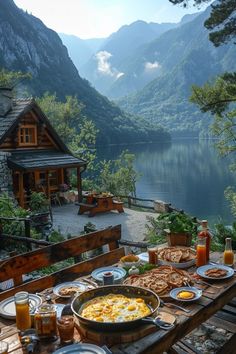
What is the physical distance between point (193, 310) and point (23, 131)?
17624 mm

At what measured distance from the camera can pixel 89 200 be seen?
60.3 feet

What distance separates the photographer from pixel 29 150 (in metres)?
19.8

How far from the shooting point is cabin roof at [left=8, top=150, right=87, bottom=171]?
17.8m

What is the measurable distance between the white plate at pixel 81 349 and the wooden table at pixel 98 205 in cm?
1501

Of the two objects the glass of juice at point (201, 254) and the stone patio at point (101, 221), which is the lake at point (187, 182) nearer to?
the stone patio at point (101, 221)

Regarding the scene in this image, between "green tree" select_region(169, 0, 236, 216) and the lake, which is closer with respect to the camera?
"green tree" select_region(169, 0, 236, 216)

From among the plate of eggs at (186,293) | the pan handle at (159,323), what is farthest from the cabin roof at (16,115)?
the pan handle at (159,323)

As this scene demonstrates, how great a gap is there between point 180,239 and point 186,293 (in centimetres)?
150

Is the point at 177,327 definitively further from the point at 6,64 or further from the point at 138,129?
the point at 138,129

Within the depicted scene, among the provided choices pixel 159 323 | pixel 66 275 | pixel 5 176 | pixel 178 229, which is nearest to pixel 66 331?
pixel 159 323

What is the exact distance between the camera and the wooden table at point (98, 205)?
697 inches

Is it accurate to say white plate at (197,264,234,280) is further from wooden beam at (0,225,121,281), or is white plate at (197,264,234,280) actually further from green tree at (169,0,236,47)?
green tree at (169,0,236,47)

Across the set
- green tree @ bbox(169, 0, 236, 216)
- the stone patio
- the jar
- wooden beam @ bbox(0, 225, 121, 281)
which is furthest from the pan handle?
green tree @ bbox(169, 0, 236, 216)

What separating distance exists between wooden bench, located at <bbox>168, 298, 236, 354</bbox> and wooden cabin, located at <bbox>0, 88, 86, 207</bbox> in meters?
13.8
